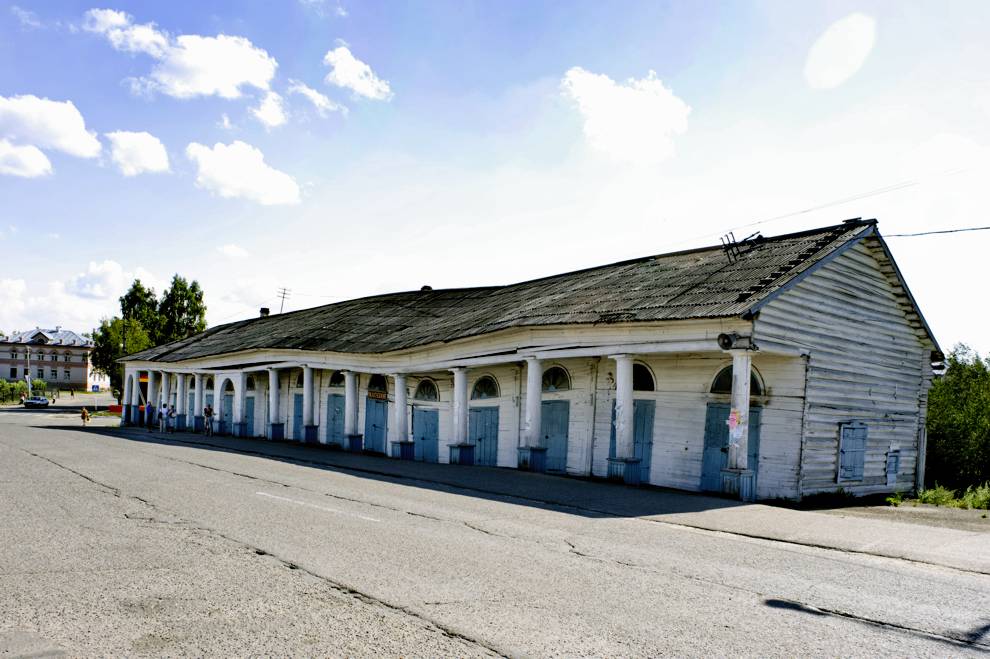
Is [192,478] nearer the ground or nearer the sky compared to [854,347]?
nearer the ground

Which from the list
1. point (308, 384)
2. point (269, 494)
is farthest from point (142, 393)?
point (269, 494)

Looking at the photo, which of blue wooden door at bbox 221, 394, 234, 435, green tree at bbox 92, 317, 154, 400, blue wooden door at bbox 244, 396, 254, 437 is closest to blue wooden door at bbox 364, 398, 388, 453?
blue wooden door at bbox 244, 396, 254, 437

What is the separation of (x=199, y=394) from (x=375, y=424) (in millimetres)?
18786

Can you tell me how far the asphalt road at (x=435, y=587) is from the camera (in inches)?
204

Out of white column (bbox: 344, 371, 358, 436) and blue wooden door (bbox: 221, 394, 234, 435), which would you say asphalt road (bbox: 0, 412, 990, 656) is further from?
blue wooden door (bbox: 221, 394, 234, 435)

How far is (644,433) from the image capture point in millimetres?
17750

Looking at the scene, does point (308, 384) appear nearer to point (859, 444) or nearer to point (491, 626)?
point (859, 444)

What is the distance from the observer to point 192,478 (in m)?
14.9

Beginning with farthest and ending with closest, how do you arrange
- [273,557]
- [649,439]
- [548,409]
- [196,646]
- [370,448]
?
[370,448] < [548,409] < [649,439] < [273,557] < [196,646]

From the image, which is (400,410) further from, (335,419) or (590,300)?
(590,300)

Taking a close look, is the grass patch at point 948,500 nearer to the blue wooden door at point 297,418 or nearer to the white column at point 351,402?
the white column at point 351,402

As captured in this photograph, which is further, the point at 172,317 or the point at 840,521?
the point at 172,317

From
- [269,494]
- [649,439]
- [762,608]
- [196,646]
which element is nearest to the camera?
[196,646]

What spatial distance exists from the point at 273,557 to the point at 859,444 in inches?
592
